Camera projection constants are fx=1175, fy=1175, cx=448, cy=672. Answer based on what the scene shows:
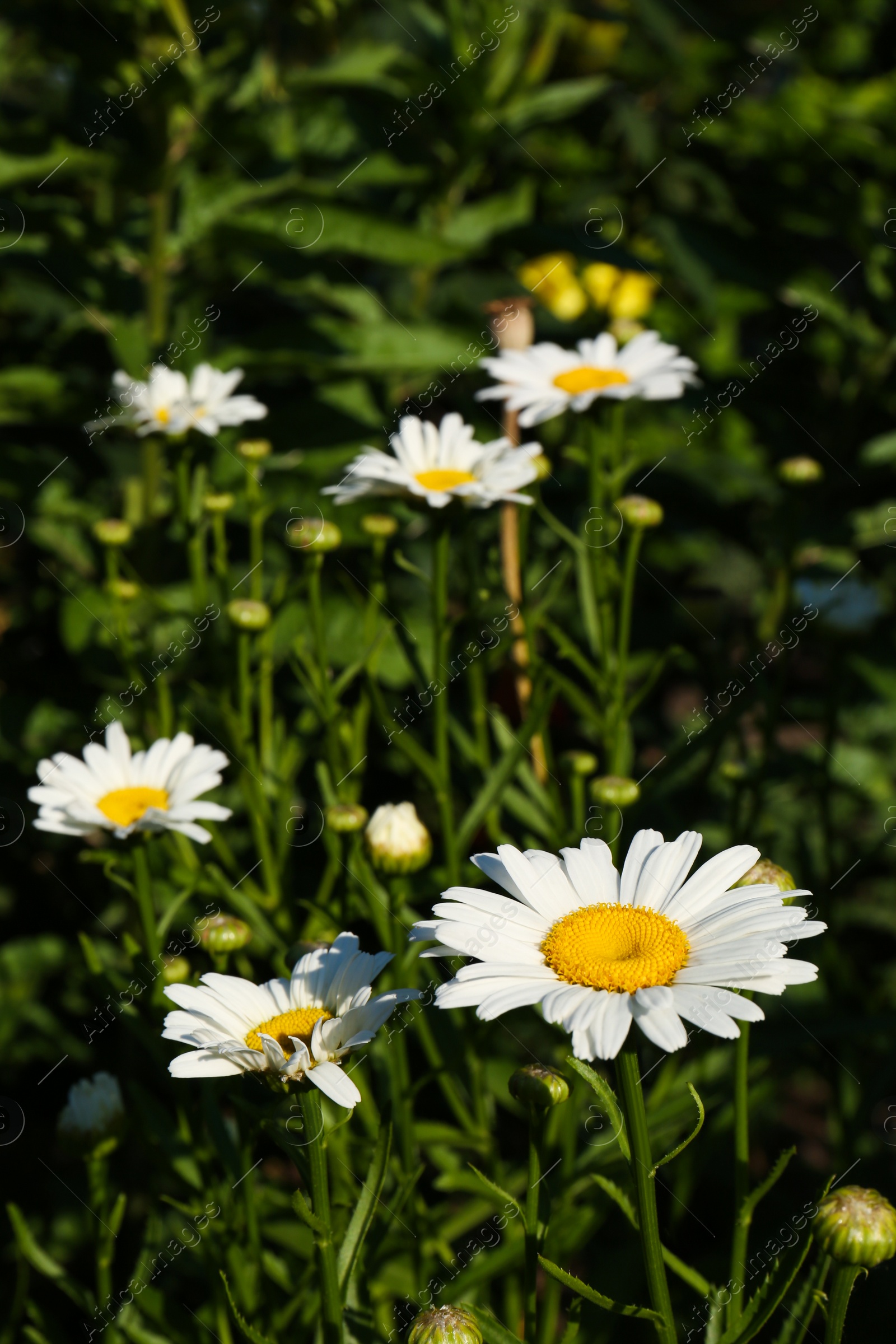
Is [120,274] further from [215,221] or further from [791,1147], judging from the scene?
[791,1147]

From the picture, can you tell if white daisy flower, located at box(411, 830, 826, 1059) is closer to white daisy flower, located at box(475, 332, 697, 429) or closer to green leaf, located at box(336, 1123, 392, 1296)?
green leaf, located at box(336, 1123, 392, 1296)

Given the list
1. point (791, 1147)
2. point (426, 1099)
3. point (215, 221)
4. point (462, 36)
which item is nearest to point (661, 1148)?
point (426, 1099)

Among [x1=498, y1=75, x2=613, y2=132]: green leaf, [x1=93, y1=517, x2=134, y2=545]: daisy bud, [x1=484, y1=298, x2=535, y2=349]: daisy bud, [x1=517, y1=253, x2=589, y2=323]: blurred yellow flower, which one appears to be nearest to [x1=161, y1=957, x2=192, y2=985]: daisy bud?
[x1=93, y1=517, x2=134, y2=545]: daisy bud

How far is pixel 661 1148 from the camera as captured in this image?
970mm

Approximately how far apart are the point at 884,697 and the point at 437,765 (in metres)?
0.85

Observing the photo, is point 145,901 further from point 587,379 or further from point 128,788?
point 587,379

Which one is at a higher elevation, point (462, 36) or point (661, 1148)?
point (462, 36)

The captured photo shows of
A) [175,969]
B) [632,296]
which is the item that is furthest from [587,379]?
[632,296]

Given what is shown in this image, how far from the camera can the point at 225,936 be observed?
2.48 ft

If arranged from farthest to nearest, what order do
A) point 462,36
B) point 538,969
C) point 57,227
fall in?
point 462,36
point 57,227
point 538,969

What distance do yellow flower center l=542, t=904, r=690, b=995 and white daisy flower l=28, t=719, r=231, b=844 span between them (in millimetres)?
291

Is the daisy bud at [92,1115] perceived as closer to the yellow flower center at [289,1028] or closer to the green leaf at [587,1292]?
the yellow flower center at [289,1028]

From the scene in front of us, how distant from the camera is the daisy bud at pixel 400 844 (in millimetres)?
823

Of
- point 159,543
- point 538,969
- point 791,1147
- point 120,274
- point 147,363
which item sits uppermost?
point 120,274
